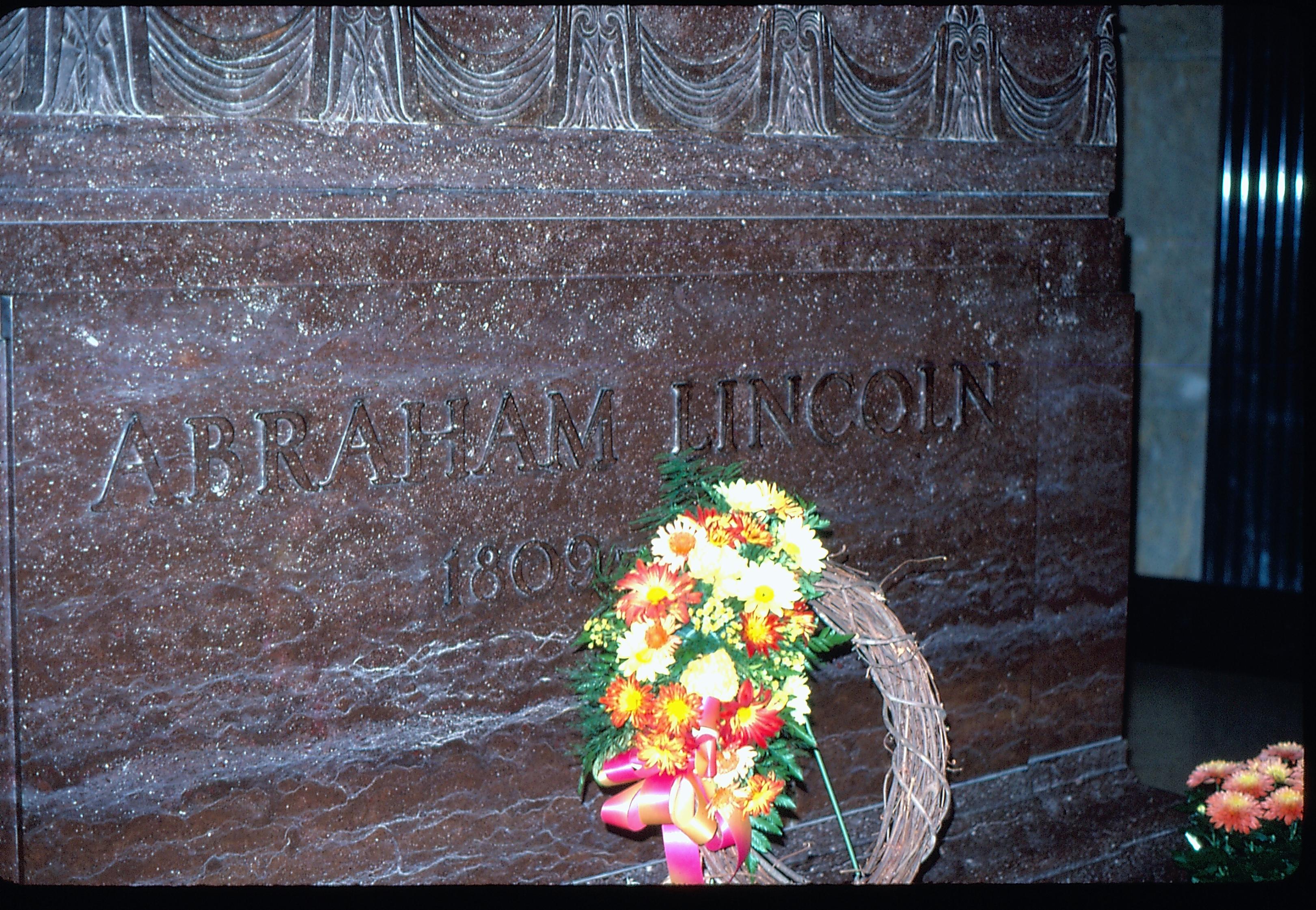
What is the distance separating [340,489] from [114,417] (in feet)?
1.79

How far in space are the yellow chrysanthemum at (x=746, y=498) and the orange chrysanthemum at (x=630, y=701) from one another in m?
0.50

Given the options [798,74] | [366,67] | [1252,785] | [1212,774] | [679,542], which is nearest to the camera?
[679,542]

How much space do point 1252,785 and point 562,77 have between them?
256 cm

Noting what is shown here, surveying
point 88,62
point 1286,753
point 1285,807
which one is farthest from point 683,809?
point 88,62

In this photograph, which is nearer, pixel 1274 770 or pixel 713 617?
pixel 713 617

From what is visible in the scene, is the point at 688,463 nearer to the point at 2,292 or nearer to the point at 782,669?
the point at 782,669

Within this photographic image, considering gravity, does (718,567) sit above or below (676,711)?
above

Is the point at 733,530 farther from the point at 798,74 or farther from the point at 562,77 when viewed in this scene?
the point at 798,74

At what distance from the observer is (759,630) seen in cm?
286

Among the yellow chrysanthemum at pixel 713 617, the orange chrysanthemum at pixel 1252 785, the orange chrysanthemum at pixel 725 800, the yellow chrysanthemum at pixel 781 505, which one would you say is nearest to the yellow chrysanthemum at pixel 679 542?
the yellow chrysanthemum at pixel 713 617

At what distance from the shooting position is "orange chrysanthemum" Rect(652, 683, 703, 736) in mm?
2771

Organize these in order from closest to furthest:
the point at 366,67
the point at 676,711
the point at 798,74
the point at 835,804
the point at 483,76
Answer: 1. the point at 676,711
2. the point at 835,804
3. the point at 366,67
4. the point at 483,76
5. the point at 798,74

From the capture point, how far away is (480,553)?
3.49m

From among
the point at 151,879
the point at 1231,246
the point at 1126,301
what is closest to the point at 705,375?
the point at 1126,301
